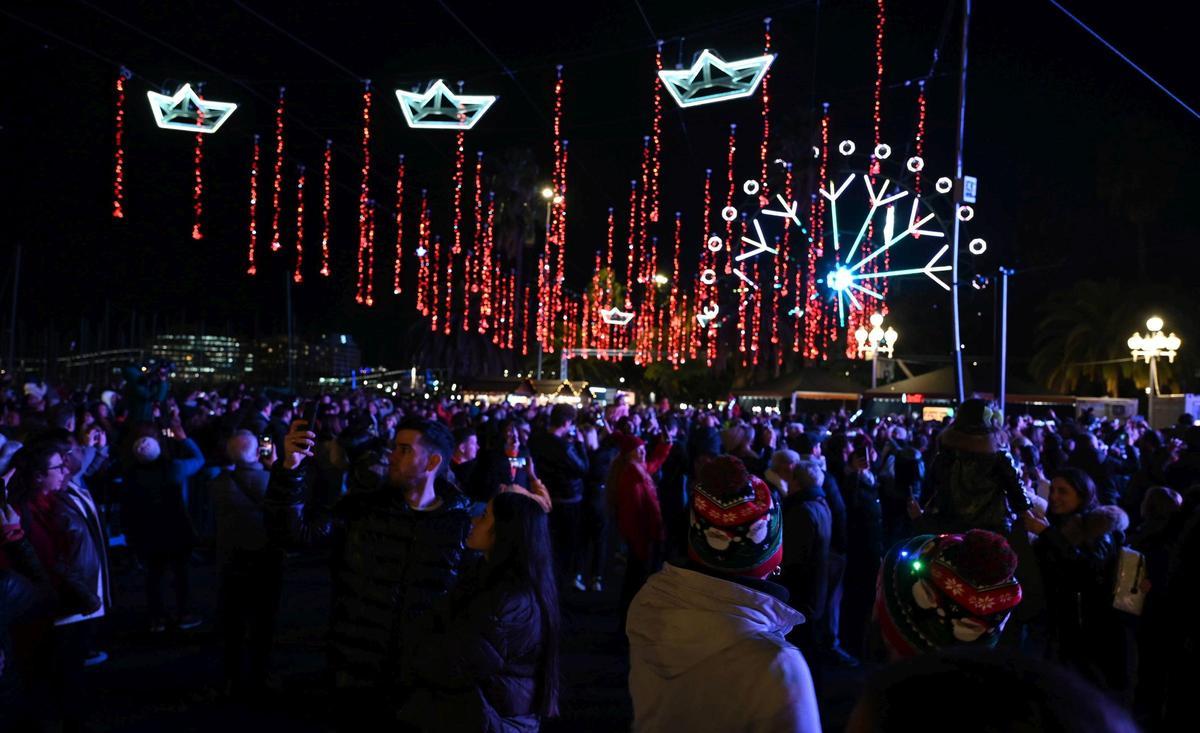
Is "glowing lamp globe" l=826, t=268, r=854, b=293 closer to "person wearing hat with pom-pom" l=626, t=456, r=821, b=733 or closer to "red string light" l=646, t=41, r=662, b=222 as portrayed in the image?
"red string light" l=646, t=41, r=662, b=222

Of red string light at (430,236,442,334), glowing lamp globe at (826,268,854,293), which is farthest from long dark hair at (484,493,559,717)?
red string light at (430,236,442,334)

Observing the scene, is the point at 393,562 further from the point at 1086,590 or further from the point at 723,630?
the point at 1086,590

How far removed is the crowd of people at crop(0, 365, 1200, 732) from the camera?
2387 millimetres

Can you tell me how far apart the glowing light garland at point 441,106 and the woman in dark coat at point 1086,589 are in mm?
8281

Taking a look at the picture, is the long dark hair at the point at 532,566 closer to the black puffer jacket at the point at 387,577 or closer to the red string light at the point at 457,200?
the black puffer jacket at the point at 387,577

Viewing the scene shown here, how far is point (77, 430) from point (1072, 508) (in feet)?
33.2

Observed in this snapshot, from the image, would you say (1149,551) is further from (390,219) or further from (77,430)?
(390,219)

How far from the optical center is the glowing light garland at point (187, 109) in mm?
12109

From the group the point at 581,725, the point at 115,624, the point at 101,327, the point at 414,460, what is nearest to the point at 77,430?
the point at 115,624

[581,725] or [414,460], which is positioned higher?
[414,460]

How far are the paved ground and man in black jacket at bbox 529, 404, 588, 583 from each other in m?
0.86

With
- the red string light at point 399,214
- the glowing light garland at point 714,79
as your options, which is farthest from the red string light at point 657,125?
the red string light at point 399,214

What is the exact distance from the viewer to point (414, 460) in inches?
171

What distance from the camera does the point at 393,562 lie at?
4172 millimetres
